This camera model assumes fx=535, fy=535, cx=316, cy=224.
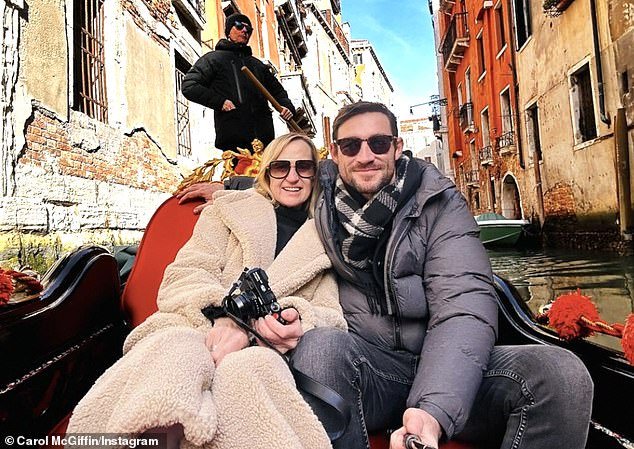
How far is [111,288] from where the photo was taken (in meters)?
1.64

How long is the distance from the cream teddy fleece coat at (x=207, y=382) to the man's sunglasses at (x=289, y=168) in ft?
1.05

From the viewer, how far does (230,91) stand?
3.03m

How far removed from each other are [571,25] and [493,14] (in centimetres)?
489

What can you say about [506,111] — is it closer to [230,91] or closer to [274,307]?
[230,91]

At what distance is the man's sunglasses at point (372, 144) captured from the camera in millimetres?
1341

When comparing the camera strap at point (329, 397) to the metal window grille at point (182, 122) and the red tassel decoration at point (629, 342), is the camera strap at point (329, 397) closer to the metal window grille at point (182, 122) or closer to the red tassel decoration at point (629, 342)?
the red tassel decoration at point (629, 342)

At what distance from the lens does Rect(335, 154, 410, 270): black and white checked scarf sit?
1.29m

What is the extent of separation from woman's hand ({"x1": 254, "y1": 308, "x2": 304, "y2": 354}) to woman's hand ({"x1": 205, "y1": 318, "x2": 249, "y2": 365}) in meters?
0.04

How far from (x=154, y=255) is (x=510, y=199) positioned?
1258cm

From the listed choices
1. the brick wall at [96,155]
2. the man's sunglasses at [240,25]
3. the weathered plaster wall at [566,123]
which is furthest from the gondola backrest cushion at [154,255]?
the weathered plaster wall at [566,123]

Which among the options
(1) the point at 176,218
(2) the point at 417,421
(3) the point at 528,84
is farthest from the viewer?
(3) the point at 528,84

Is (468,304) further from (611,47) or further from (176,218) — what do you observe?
(611,47)

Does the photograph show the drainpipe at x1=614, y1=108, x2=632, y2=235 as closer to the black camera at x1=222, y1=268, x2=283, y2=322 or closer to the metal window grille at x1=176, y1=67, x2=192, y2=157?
the metal window grille at x1=176, y1=67, x2=192, y2=157

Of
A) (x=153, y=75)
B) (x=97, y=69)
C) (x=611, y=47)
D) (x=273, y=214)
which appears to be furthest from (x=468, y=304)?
(x=611, y=47)
